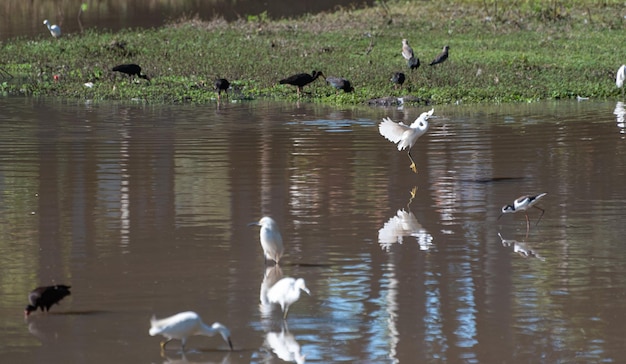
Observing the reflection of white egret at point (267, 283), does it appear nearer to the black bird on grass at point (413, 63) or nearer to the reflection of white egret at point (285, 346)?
the reflection of white egret at point (285, 346)

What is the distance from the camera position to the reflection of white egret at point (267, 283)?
9.20 meters

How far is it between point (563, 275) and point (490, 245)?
126 cm

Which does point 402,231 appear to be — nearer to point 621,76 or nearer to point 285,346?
point 285,346

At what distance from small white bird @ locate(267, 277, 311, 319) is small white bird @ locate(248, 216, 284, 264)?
1359mm

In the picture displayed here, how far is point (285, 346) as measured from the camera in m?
8.23

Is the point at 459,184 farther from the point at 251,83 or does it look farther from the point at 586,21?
the point at 586,21

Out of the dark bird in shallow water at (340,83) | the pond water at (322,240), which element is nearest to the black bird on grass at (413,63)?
the dark bird in shallow water at (340,83)

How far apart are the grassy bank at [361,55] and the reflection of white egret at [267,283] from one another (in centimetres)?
1321

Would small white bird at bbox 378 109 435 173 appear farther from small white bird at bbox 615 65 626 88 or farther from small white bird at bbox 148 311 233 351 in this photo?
small white bird at bbox 615 65 626 88

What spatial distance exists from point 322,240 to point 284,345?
10.7ft

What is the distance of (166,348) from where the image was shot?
27.0ft

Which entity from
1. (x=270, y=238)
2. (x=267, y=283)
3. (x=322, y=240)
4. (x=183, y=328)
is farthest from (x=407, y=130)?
(x=183, y=328)

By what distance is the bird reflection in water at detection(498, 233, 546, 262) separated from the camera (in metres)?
10.8

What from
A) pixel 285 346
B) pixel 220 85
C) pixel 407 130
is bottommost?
pixel 285 346
